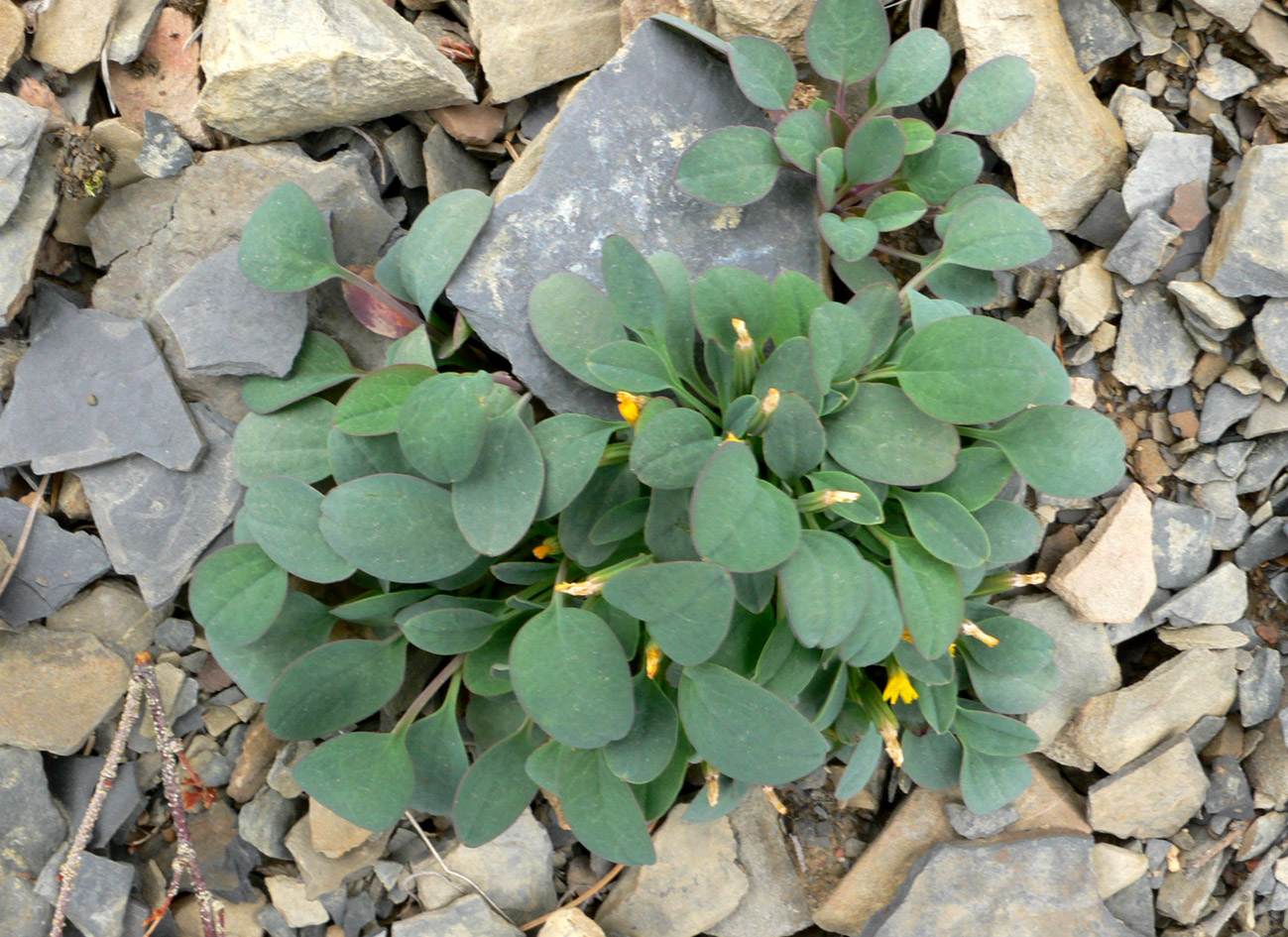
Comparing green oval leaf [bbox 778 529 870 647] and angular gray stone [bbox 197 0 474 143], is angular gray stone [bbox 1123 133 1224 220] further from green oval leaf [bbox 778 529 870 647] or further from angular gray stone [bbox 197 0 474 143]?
angular gray stone [bbox 197 0 474 143]

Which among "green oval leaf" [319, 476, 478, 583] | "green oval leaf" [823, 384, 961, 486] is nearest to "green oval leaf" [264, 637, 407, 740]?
"green oval leaf" [319, 476, 478, 583]

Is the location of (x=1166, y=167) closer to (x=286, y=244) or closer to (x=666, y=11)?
(x=666, y=11)

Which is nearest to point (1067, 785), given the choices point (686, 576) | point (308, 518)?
point (686, 576)

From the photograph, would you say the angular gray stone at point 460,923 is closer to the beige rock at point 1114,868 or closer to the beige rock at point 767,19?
the beige rock at point 1114,868

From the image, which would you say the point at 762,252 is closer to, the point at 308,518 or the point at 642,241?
the point at 642,241

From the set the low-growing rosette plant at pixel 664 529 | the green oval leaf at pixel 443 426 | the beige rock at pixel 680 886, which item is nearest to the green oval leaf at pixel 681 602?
the low-growing rosette plant at pixel 664 529

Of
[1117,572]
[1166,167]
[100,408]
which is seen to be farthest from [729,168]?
[100,408]
